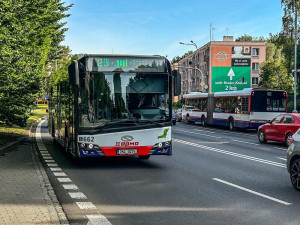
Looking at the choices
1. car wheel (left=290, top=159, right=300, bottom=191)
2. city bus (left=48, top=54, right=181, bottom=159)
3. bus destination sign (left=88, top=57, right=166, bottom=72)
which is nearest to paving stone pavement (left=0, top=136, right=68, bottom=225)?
city bus (left=48, top=54, right=181, bottom=159)

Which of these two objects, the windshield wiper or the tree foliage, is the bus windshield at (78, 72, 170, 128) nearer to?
the windshield wiper

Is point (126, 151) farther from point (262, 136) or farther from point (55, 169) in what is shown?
point (262, 136)

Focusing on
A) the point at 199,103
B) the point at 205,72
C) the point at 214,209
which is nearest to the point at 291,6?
the point at 199,103

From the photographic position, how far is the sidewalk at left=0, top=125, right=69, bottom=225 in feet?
21.0

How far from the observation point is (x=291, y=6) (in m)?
55.8

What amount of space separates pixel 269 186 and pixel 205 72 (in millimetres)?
79389

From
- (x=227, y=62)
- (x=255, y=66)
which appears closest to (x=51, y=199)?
(x=227, y=62)

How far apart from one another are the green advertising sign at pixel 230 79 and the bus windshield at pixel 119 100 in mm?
34377

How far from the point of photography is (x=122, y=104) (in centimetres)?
1163

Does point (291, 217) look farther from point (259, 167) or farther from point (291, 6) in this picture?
point (291, 6)

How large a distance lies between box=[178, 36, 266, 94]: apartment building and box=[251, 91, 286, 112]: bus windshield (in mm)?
15328

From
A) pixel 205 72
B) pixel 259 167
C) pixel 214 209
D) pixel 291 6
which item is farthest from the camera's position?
pixel 205 72

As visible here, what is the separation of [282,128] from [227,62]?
49.4m

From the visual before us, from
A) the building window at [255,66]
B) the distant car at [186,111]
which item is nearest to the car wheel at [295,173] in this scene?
the distant car at [186,111]
